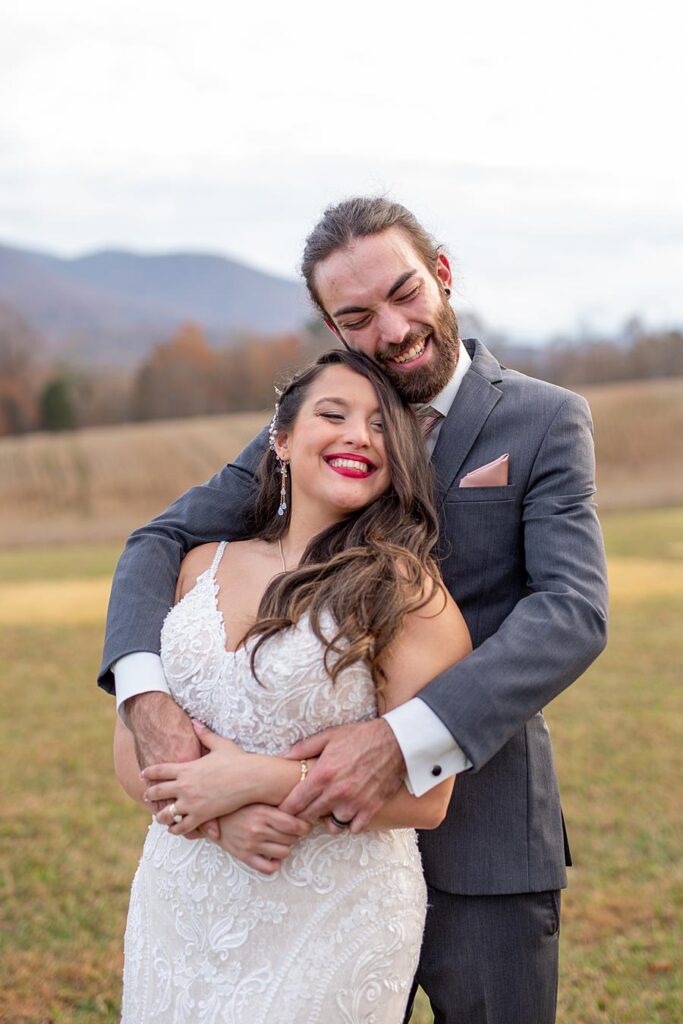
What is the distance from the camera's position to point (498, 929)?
9.39ft

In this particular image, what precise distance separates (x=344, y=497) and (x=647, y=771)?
6139mm

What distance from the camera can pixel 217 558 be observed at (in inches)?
116

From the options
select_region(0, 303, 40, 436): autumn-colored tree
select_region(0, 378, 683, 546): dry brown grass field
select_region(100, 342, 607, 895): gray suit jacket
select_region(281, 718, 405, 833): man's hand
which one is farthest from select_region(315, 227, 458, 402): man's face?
select_region(0, 303, 40, 436): autumn-colored tree

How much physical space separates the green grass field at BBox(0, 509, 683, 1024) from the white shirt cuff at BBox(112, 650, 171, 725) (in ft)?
7.92

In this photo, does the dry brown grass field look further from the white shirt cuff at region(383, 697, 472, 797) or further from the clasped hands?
the white shirt cuff at region(383, 697, 472, 797)

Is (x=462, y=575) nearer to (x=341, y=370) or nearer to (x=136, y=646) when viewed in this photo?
(x=341, y=370)

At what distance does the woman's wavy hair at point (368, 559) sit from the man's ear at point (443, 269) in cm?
44

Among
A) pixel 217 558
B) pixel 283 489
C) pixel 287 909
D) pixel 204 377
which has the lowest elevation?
pixel 204 377

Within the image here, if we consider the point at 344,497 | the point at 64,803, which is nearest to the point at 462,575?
the point at 344,497

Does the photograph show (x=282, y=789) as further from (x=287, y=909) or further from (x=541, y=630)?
(x=541, y=630)

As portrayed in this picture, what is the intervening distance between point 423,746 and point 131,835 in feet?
16.1

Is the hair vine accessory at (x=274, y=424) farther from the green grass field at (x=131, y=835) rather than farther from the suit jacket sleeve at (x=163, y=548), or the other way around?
the green grass field at (x=131, y=835)

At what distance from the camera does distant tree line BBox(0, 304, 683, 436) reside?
66.1 metres

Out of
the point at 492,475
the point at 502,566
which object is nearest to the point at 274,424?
the point at 492,475
